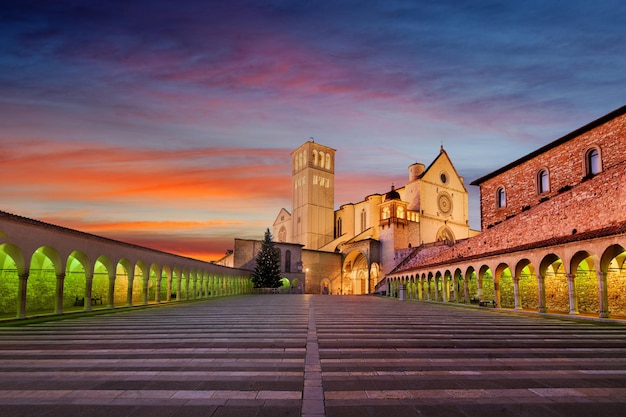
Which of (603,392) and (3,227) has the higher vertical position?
(3,227)

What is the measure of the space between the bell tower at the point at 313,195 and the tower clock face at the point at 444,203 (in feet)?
75.8

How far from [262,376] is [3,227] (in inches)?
466

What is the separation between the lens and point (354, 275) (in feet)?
216

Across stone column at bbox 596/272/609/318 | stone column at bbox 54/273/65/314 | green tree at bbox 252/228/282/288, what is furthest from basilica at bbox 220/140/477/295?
stone column at bbox 54/273/65/314

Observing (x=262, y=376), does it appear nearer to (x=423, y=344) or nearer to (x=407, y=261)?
(x=423, y=344)

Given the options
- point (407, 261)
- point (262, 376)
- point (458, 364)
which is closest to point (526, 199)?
point (407, 261)

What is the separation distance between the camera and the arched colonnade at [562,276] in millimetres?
15883

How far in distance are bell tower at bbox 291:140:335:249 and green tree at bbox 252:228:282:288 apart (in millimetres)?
19892

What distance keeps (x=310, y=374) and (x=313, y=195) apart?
240 feet

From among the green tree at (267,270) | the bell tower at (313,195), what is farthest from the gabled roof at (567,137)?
the bell tower at (313,195)

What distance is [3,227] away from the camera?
45.1ft

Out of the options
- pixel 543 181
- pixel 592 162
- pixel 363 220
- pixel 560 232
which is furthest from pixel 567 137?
pixel 363 220

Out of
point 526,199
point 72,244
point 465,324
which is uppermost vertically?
point 526,199

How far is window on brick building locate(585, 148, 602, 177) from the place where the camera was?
78.9ft
